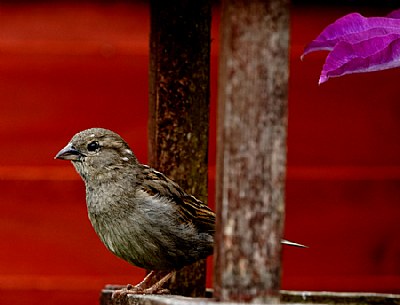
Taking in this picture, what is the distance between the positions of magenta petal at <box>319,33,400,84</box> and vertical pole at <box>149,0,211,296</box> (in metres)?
0.98

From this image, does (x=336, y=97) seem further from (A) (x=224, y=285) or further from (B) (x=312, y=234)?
(A) (x=224, y=285)

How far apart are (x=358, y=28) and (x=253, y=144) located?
0.29m

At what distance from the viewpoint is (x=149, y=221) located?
9.84ft

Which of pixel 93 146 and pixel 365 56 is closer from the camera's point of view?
pixel 365 56

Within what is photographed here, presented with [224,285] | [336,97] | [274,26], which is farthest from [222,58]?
[336,97]

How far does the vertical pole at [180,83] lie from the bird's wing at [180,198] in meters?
0.05

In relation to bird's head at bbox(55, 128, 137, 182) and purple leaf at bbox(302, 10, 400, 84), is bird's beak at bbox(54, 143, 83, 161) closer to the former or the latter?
bird's head at bbox(55, 128, 137, 182)

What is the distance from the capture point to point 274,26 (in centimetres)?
201

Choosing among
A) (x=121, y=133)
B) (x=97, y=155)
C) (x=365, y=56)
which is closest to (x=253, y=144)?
(x=365, y=56)

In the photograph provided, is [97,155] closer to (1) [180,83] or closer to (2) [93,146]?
(2) [93,146]

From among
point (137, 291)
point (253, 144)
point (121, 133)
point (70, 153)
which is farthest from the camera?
point (121, 133)

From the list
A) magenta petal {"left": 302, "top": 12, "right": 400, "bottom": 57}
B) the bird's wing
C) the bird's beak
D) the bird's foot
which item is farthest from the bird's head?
magenta petal {"left": 302, "top": 12, "right": 400, "bottom": 57}

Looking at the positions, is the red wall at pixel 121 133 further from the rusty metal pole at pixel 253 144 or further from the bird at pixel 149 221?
the rusty metal pole at pixel 253 144

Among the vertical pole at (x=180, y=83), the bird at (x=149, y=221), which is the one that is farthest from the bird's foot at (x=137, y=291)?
the vertical pole at (x=180, y=83)
